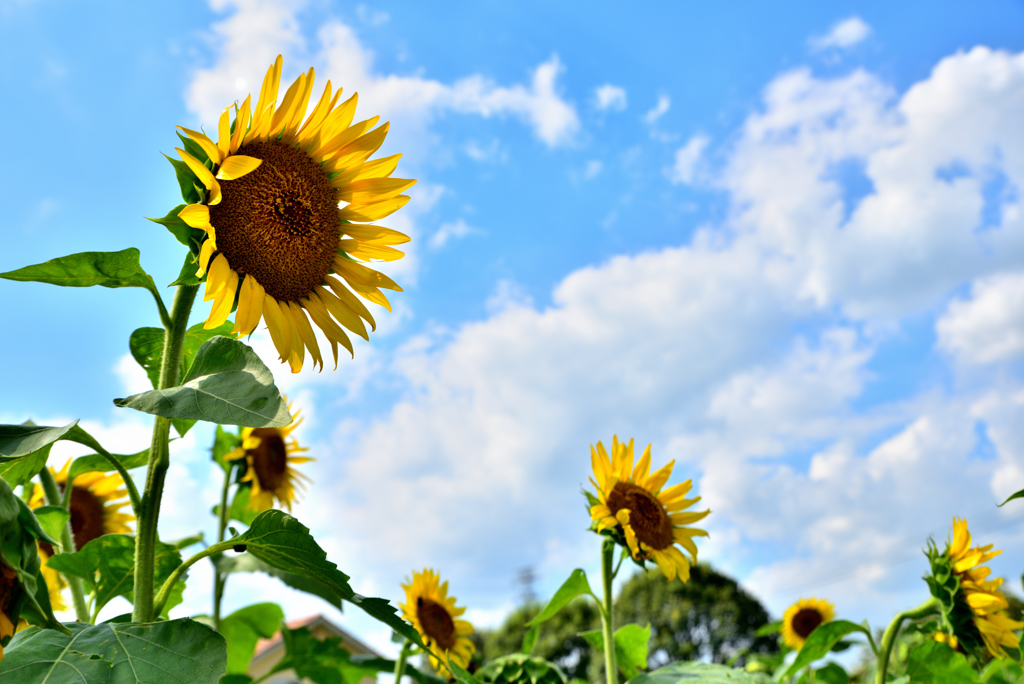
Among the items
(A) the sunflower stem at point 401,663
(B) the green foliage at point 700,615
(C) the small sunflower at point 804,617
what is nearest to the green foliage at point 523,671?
(A) the sunflower stem at point 401,663

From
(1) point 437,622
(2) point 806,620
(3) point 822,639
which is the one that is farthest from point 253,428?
(2) point 806,620

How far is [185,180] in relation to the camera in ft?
4.00

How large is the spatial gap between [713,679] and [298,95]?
144 cm

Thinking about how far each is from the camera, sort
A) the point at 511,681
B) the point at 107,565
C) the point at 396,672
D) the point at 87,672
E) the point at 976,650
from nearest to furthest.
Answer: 1. the point at 87,672
2. the point at 107,565
3. the point at 511,681
4. the point at 396,672
5. the point at 976,650

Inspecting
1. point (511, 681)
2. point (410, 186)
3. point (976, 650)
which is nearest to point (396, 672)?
point (511, 681)

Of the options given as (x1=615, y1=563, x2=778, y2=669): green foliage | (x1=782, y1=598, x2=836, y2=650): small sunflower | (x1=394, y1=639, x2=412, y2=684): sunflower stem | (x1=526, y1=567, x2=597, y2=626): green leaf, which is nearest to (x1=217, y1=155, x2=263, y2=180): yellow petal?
(x1=526, y1=567, x2=597, y2=626): green leaf

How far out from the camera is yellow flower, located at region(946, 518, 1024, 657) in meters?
2.28

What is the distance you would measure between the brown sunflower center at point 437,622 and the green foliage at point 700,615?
2212 cm

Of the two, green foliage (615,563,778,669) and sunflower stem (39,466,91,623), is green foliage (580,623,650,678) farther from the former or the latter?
green foliage (615,563,778,669)

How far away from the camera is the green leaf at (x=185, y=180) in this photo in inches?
47.9

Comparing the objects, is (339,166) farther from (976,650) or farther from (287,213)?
(976,650)

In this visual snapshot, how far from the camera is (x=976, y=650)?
233cm

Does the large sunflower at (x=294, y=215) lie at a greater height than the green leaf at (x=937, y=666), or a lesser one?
greater

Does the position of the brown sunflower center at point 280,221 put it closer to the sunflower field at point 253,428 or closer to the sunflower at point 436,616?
the sunflower field at point 253,428
